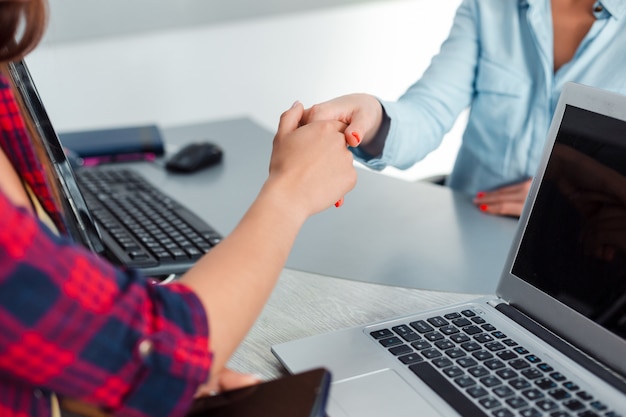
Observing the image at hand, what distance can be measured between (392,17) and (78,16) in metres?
1.28

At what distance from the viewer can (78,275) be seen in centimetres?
43

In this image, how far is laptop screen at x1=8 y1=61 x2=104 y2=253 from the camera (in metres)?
0.71

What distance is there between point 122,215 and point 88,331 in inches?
23.3

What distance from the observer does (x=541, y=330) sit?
2.16ft

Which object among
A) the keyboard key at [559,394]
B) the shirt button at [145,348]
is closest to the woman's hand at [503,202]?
the keyboard key at [559,394]

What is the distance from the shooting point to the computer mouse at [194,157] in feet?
4.10

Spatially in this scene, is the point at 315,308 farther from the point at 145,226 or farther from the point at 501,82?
the point at 501,82

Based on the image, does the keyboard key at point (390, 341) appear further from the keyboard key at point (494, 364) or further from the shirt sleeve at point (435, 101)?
the shirt sleeve at point (435, 101)

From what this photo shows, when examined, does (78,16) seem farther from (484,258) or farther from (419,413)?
(419,413)

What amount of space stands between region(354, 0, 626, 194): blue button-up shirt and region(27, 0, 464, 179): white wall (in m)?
0.99

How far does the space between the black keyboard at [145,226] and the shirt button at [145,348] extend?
0.39 m

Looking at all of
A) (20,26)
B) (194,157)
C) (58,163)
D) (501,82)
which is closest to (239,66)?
(194,157)

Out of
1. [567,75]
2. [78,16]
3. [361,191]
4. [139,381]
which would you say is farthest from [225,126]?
[139,381]

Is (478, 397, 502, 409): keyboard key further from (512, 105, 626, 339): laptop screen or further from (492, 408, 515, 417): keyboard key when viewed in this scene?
(512, 105, 626, 339): laptop screen
